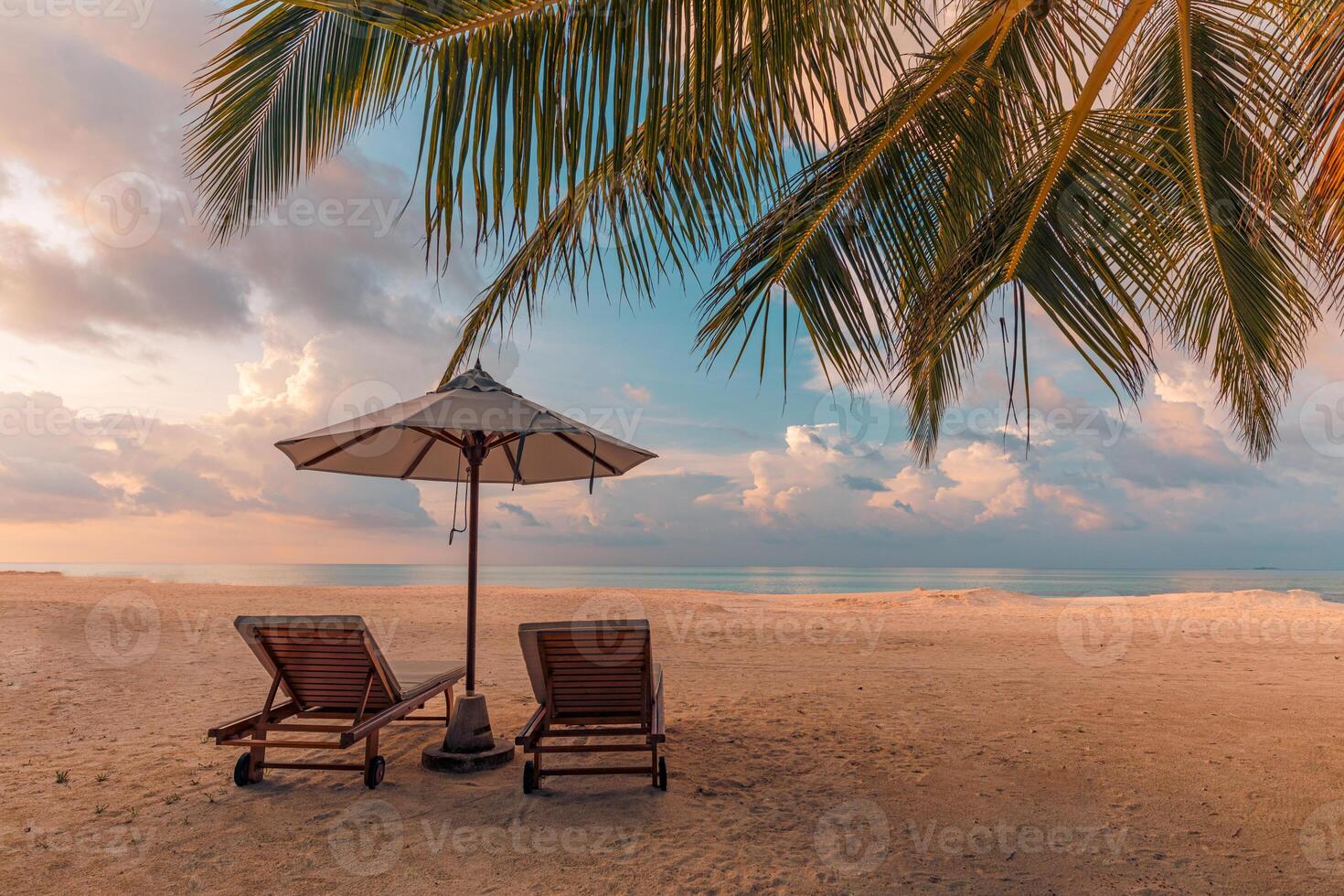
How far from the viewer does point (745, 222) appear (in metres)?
3.95

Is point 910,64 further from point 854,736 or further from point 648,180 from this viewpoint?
point 854,736

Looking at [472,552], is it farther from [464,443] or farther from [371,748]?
[371,748]

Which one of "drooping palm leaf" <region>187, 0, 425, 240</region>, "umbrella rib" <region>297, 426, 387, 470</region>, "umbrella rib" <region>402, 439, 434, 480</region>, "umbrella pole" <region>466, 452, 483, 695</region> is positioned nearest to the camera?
"drooping palm leaf" <region>187, 0, 425, 240</region>

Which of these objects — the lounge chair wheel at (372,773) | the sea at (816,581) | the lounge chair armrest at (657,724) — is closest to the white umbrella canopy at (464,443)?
the lounge chair armrest at (657,724)

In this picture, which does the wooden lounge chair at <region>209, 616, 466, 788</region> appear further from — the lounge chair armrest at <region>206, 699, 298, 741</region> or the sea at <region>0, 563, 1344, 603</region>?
the sea at <region>0, 563, 1344, 603</region>

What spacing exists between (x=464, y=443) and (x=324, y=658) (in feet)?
5.04

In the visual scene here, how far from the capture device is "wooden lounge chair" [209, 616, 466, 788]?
4.11 meters

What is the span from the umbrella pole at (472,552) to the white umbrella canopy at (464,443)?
11cm

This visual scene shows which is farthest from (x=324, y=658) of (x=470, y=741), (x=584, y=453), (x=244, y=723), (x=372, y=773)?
(x=584, y=453)

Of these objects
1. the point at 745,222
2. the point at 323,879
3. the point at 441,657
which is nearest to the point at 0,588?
the point at 441,657

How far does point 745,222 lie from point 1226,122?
3.93 m

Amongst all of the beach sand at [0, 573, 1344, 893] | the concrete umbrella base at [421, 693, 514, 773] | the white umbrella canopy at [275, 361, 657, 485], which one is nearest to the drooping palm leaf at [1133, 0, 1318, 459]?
the beach sand at [0, 573, 1344, 893]

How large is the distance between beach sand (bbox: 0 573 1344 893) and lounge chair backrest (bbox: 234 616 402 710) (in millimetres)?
459

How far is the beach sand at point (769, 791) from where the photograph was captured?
128 inches
